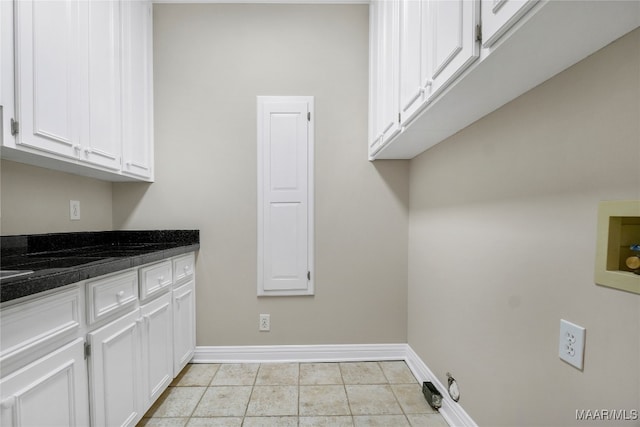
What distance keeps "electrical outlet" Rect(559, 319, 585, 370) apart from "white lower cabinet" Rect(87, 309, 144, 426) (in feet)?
5.50

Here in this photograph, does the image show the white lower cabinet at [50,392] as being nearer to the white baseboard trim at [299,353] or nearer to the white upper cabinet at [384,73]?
the white baseboard trim at [299,353]

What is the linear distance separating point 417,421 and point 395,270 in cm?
99

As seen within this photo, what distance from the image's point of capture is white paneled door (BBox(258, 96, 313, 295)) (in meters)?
2.20

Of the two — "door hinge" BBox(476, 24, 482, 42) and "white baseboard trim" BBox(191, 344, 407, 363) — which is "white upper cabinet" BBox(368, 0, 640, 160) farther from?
"white baseboard trim" BBox(191, 344, 407, 363)

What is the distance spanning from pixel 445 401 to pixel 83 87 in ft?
8.41

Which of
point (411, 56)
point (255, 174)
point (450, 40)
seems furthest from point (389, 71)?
point (255, 174)

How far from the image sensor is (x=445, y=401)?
1.60m

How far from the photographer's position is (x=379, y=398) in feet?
5.76

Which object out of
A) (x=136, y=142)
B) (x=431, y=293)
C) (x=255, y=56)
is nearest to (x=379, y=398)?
(x=431, y=293)

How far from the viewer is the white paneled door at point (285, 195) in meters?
2.20

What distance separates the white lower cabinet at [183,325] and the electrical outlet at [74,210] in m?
0.78

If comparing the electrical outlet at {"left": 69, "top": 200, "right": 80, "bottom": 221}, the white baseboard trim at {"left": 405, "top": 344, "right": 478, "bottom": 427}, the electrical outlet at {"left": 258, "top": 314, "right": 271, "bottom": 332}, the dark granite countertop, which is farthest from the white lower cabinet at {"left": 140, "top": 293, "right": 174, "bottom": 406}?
the white baseboard trim at {"left": 405, "top": 344, "right": 478, "bottom": 427}

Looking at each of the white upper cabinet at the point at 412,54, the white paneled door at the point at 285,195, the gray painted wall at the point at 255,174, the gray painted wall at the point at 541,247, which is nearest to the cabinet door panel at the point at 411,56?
the white upper cabinet at the point at 412,54

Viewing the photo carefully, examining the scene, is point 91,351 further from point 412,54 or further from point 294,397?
point 412,54
